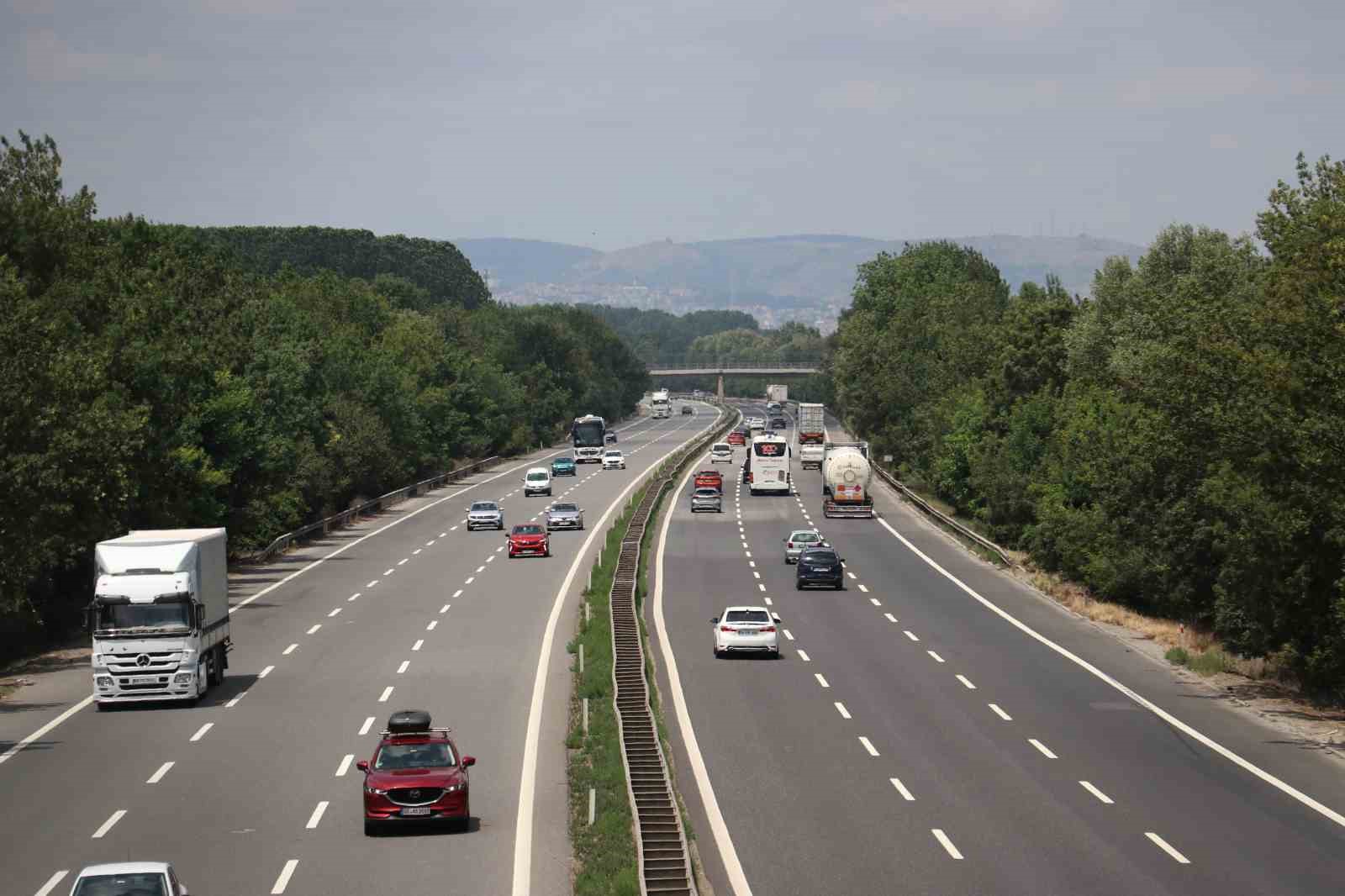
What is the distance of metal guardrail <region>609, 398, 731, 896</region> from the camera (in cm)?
2328

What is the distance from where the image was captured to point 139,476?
59812 mm

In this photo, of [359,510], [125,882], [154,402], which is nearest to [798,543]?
[154,402]

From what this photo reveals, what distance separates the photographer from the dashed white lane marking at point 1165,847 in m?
25.9

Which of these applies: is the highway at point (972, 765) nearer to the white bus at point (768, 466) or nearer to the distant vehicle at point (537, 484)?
the white bus at point (768, 466)

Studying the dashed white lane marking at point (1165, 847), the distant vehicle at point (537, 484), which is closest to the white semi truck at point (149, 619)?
the dashed white lane marking at point (1165, 847)

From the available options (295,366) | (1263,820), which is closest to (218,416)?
(295,366)

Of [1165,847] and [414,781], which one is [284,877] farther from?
[1165,847]

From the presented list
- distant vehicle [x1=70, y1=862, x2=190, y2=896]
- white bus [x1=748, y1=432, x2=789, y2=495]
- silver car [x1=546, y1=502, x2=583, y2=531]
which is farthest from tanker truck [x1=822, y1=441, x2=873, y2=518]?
distant vehicle [x1=70, y1=862, x2=190, y2=896]

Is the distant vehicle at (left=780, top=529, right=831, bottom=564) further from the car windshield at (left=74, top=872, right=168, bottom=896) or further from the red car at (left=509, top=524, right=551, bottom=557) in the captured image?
the car windshield at (left=74, top=872, right=168, bottom=896)

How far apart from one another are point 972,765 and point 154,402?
1588 inches

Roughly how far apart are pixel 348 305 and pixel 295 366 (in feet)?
170

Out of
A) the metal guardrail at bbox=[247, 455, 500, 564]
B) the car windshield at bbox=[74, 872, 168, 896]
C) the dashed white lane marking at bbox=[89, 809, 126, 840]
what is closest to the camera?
the car windshield at bbox=[74, 872, 168, 896]

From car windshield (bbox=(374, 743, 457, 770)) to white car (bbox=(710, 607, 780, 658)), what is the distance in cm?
2019

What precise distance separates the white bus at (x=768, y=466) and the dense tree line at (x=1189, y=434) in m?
9.12
